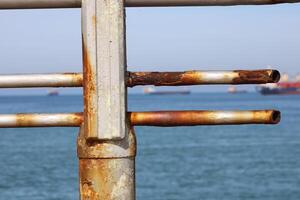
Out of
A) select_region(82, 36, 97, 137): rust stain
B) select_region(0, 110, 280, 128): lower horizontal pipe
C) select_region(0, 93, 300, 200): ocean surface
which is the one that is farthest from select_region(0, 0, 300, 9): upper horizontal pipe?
select_region(0, 93, 300, 200): ocean surface

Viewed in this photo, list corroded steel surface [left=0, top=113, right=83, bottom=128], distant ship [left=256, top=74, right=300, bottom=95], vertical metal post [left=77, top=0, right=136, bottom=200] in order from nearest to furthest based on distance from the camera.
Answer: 1. vertical metal post [left=77, top=0, right=136, bottom=200]
2. corroded steel surface [left=0, top=113, right=83, bottom=128]
3. distant ship [left=256, top=74, right=300, bottom=95]

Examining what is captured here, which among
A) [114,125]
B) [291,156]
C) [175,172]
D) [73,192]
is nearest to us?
[114,125]

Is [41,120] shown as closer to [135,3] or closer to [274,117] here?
[135,3]

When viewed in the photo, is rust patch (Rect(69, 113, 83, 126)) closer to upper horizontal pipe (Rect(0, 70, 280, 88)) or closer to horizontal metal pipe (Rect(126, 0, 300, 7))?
upper horizontal pipe (Rect(0, 70, 280, 88))

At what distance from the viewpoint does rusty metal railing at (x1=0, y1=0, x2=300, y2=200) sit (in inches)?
105

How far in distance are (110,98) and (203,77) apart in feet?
1.00

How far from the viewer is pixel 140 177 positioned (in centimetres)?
4412

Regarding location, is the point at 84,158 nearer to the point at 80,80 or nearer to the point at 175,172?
the point at 80,80

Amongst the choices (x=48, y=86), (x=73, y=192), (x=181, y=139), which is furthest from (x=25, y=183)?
(x=48, y=86)

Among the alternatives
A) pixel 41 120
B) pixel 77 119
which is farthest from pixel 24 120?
pixel 77 119

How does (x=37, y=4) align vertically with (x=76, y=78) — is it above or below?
above

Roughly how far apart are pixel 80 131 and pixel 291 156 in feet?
175

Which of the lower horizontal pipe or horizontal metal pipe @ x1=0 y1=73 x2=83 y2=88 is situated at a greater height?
horizontal metal pipe @ x1=0 y1=73 x2=83 y2=88

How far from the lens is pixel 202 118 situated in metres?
2.77
